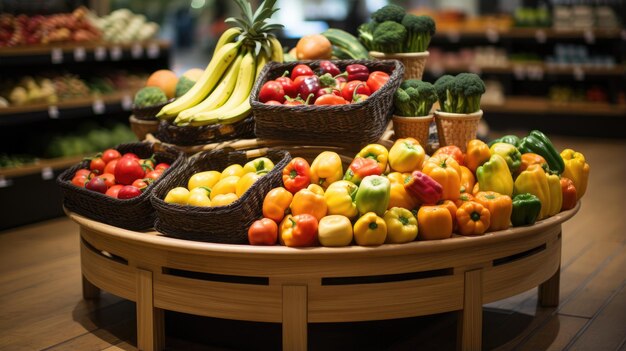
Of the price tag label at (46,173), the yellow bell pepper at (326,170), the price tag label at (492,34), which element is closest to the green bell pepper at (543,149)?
the yellow bell pepper at (326,170)

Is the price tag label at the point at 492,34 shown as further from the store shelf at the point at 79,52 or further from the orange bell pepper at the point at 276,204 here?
the orange bell pepper at the point at 276,204

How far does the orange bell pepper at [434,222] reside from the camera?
3186mm

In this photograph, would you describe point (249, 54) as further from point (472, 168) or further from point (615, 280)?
point (615, 280)

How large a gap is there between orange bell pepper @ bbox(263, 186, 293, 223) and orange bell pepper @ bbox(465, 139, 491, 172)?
0.89m

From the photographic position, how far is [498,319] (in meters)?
3.89

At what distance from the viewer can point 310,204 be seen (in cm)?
320

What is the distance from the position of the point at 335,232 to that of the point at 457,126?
40.4 inches

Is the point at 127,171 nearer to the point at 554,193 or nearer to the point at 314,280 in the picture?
the point at 314,280

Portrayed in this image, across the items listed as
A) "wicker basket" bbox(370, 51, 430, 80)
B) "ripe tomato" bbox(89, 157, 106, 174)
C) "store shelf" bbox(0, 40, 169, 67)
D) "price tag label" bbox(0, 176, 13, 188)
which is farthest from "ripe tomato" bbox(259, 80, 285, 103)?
"store shelf" bbox(0, 40, 169, 67)

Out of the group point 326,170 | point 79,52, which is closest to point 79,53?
point 79,52

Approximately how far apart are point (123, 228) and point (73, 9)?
4.24 m

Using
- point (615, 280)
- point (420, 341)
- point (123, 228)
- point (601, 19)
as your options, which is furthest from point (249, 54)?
point (601, 19)

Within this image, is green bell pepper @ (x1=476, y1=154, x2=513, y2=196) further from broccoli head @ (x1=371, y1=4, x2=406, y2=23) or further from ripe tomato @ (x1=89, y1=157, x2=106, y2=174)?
ripe tomato @ (x1=89, y1=157, x2=106, y2=174)

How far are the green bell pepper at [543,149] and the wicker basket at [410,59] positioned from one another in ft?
2.14
